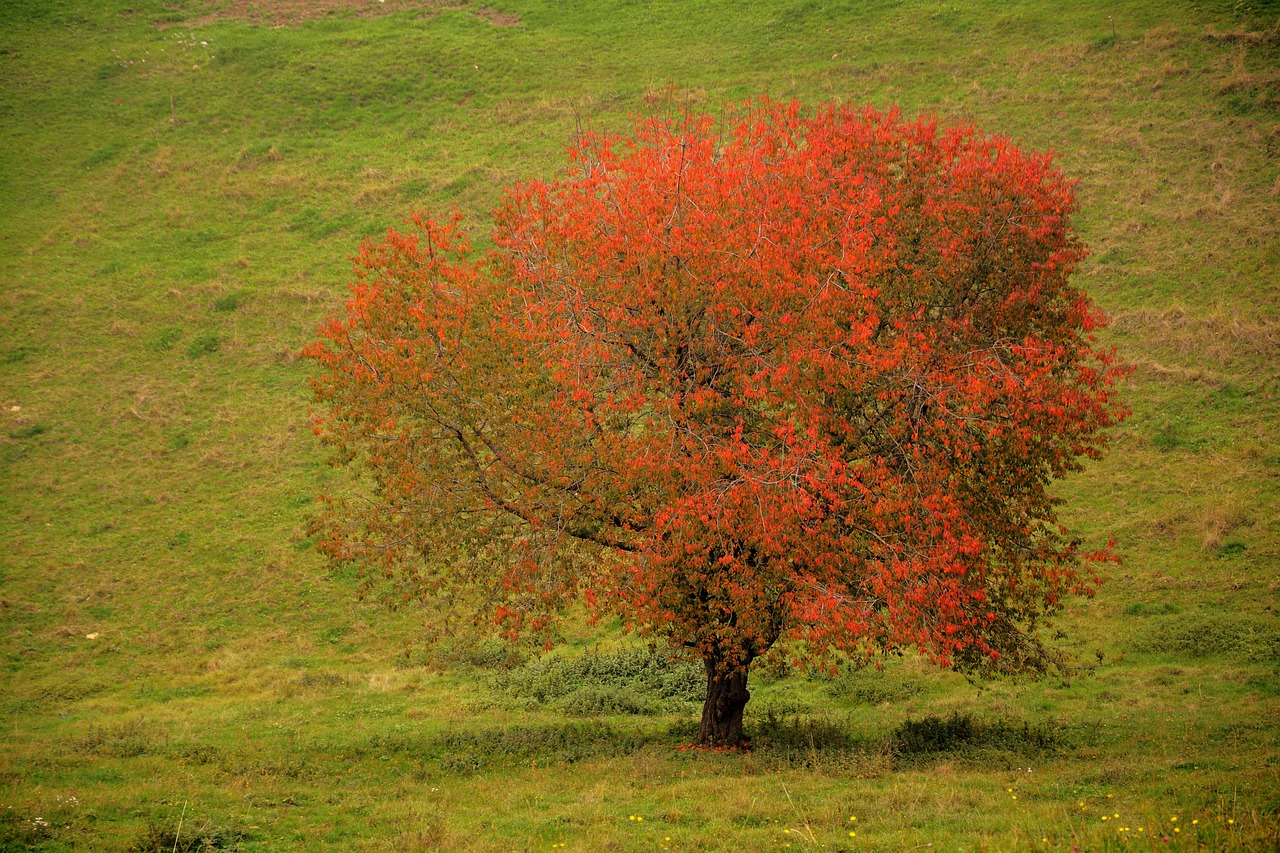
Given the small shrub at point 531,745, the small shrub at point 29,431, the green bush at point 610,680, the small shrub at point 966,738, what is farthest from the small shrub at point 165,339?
the small shrub at point 966,738

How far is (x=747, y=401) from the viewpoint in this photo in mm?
19922

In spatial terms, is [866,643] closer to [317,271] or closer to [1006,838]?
[1006,838]

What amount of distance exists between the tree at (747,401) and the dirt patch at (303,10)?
219 ft

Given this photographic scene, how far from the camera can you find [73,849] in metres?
12.6

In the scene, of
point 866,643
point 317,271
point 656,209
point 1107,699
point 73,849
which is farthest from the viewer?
point 317,271

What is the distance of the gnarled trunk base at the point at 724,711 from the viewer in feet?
68.5

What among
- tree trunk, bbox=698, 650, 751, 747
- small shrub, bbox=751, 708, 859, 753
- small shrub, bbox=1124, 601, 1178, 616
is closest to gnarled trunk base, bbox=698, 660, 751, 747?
tree trunk, bbox=698, 650, 751, 747

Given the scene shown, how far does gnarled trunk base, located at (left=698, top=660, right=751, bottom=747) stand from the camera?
20891mm

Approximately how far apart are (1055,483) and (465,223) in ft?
117

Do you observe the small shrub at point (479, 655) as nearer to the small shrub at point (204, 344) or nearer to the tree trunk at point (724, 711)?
the tree trunk at point (724, 711)

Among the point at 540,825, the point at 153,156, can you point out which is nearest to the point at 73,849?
the point at 540,825

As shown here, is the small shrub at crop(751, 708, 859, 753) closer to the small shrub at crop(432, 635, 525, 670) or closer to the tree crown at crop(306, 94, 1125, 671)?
the tree crown at crop(306, 94, 1125, 671)

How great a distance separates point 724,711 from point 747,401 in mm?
7048

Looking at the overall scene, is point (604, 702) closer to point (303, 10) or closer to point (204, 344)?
point (204, 344)
